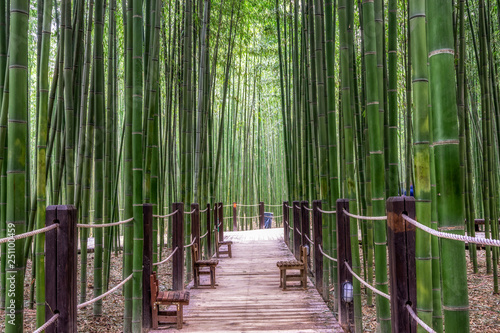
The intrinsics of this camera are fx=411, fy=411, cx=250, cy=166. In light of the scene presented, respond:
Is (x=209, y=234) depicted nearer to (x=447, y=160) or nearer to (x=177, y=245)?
(x=177, y=245)

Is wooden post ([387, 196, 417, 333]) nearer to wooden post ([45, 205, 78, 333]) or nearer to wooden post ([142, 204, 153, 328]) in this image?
wooden post ([45, 205, 78, 333])

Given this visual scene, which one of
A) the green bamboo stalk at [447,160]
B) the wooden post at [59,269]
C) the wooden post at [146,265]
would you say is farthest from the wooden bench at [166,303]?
the green bamboo stalk at [447,160]

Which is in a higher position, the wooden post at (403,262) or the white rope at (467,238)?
the white rope at (467,238)

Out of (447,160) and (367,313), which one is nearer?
(447,160)

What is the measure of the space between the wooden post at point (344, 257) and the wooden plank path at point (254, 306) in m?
0.09

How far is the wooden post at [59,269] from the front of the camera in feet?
4.66

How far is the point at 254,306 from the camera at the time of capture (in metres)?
3.18

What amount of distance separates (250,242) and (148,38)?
15.3 feet

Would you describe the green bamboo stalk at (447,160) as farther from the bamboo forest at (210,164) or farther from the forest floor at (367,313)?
the forest floor at (367,313)

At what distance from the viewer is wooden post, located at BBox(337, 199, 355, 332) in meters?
2.62

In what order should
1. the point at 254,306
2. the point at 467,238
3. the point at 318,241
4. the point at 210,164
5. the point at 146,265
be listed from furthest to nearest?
the point at 210,164, the point at 318,241, the point at 254,306, the point at 146,265, the point at 467,238

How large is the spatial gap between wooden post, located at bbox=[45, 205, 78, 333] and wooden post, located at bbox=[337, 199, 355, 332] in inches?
67.3

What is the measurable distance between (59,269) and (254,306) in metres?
2.02

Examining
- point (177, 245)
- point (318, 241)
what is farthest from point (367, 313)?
point (177, 245)
